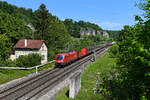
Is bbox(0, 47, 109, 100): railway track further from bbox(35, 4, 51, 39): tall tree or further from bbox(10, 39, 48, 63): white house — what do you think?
bbox(35, 4, 51, 39): tall tree

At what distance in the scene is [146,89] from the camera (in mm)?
5602

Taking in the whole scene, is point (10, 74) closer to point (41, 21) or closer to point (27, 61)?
point (27, 61)

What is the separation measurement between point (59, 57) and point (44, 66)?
375 centimetres

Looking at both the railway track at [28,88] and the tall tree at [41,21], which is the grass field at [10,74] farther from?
the tall tree at [41,21]

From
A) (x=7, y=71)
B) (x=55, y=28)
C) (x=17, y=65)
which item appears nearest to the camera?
(x=7, y=71)

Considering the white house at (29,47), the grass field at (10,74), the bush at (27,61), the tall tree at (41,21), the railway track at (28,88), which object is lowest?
the railway track at (28,88)

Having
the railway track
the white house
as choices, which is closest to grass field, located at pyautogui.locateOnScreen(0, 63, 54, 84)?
the railway track

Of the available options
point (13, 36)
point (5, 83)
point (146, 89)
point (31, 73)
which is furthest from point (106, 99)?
point (13, 36)

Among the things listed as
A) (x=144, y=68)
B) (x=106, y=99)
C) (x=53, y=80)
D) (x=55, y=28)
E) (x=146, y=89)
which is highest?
(x=55, y=28)

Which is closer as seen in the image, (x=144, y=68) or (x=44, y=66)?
(x=144, y=68)

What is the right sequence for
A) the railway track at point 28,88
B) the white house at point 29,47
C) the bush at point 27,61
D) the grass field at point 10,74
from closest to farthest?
the railway track at point 28,88 → the grass field at point 10,74 → the bush at point 27,61 → the white house at point 29,47

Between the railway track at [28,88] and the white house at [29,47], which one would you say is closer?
the railway track at [28,88]

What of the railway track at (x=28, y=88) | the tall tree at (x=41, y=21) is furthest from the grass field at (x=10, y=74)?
the tall tree at (x=41, y=21)

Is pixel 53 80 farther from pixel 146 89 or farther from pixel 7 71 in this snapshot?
pixel 146 89
